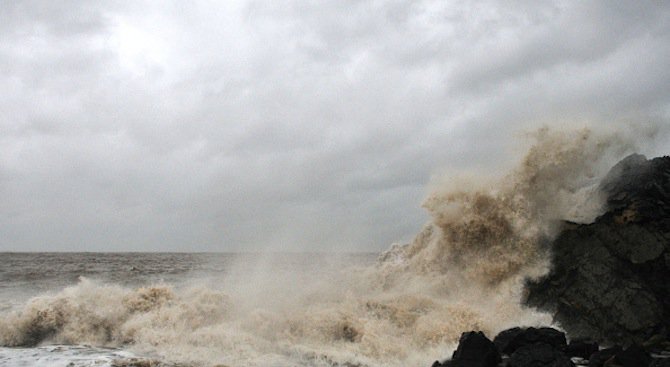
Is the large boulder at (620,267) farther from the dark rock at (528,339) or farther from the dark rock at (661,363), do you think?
the dark rock at (661,363)

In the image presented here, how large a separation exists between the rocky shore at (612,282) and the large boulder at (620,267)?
0.06 ft

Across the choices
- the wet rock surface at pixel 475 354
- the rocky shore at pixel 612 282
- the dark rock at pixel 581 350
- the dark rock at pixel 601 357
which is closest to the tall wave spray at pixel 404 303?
the rocky shore at pixel 612 282

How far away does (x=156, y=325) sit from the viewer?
1210cm

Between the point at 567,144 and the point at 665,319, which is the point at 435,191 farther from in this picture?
the point at 665,319

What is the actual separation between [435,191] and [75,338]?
10.7 metres

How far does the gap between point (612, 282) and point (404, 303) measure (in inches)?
199

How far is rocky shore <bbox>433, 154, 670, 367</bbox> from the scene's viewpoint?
30.9 feet

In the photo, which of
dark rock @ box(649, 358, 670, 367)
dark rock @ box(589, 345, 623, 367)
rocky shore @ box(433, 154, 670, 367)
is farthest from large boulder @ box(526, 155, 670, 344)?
dark rock @ box(649, 358, 670, 367)

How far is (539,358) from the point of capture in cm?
802

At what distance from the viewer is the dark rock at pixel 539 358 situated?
→ 788 centimetres

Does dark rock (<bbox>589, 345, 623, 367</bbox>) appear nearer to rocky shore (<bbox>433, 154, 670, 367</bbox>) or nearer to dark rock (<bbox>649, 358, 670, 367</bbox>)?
rocky shore (<bbox>433, 154, 670, 367</bbox>)

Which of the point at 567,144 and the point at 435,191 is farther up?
the point at 567,144

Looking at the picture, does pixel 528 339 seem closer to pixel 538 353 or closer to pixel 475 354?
pixel 538 353

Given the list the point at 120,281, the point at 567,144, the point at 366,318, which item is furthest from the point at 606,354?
the point at 120,281
